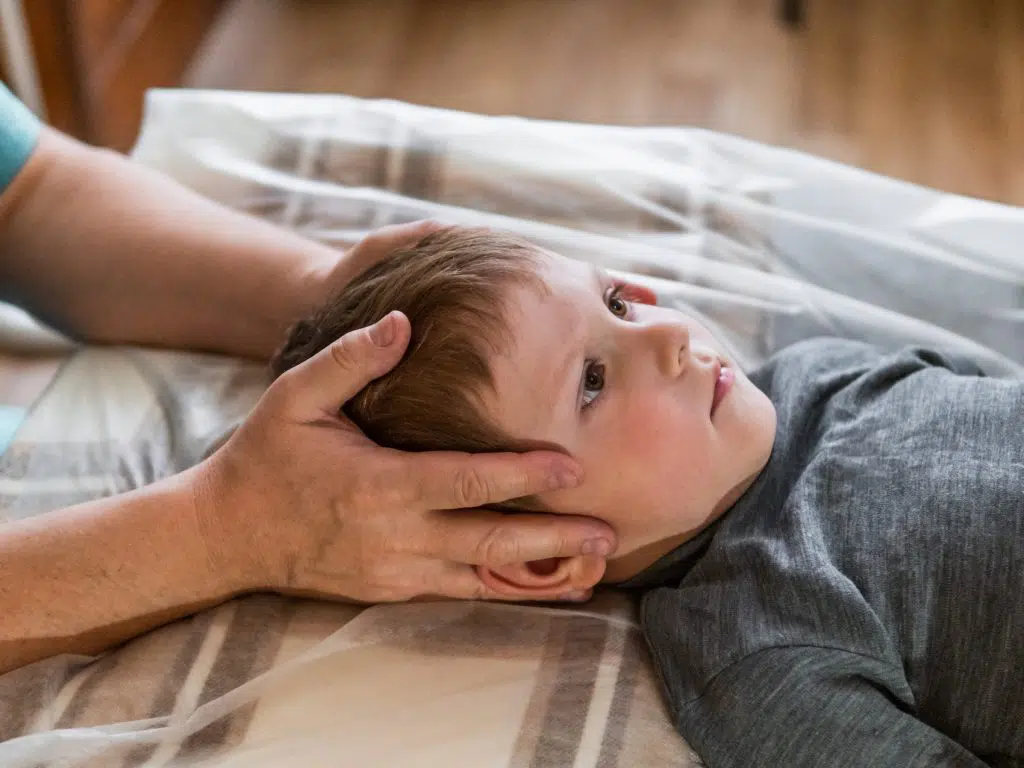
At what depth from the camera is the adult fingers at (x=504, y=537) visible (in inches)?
32.8

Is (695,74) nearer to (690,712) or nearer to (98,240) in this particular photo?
(98,240)

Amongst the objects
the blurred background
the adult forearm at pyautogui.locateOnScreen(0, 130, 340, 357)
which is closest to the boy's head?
the adult forearm at pyautogui.locateOnScreen(0, 130, 340, 357)

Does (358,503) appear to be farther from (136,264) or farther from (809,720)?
(136,264)

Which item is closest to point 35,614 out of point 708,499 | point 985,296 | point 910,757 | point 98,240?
point 98,240

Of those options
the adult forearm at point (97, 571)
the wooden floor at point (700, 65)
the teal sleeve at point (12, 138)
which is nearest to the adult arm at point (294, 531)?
the adult forearm at point (97, 571)

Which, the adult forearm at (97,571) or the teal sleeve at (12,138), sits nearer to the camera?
the adult forearm at (97,571)

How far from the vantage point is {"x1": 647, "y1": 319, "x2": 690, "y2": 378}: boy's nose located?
2.96 feet

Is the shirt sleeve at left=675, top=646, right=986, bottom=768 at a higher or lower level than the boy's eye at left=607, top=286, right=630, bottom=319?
lower

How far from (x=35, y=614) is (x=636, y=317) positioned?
0.58 m

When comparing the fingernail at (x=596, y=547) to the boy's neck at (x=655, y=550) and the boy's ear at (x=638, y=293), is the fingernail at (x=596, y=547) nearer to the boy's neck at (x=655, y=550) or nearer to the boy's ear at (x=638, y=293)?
the boy's neck at (x=655, y=550)

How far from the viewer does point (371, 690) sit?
86 cm

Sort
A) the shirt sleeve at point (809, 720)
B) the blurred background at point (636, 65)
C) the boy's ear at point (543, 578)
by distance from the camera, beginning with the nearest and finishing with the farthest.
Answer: the shirt sleeve at point (809, 720)
the boy's ear at point (543, 578)
the blurred background at point (636, 65)

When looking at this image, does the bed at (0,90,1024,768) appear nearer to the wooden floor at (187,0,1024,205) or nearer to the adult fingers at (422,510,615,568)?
the adult fingers at (422,510,615,568)

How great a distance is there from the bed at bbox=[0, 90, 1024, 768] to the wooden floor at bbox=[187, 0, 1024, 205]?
0.95m
